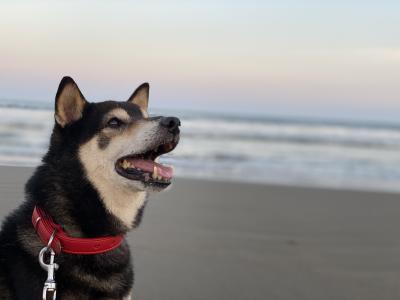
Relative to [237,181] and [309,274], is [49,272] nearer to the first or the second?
[309,274]

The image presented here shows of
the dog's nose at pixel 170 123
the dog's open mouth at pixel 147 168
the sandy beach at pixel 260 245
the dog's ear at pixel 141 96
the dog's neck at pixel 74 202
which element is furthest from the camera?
the sandy beach at pixel 260 245

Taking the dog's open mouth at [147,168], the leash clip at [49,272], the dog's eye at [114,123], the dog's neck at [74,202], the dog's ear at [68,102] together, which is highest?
the dog's ear at [68,102]

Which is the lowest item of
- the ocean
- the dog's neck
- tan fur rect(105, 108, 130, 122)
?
the ocean

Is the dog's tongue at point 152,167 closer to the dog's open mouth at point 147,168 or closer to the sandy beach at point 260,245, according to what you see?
the dog's open mouth at point 147,168

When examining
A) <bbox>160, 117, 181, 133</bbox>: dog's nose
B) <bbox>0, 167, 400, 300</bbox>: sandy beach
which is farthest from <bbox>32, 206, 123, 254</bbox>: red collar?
<bbox>0, 167, 400, 300</bbox>: sandy beach

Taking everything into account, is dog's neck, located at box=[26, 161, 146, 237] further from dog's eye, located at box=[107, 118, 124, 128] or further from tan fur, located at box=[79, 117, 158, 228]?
dog's eye, located at box=[107, 118, 124, 128]

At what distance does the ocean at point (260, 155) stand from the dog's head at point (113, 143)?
335 cm

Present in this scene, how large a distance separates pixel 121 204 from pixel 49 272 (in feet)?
2.16

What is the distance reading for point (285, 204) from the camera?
25.3 ft

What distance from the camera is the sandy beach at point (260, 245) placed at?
4.67m

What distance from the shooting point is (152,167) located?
131 inches

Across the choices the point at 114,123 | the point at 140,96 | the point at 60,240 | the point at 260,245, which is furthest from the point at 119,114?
the point at 260,245

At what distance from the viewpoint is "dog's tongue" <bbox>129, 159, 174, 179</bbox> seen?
10.7 ft

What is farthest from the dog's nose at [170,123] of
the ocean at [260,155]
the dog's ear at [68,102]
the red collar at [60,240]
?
the ocean at [260,155]
